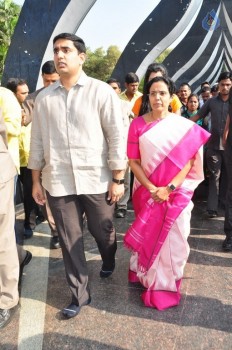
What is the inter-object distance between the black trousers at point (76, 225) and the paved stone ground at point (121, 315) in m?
0.20

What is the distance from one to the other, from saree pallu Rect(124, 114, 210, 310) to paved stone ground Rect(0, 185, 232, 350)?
166mm

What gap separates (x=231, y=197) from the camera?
321 cm

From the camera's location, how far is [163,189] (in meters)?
2.36

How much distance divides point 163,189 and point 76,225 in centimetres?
63

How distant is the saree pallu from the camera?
2.39 meters

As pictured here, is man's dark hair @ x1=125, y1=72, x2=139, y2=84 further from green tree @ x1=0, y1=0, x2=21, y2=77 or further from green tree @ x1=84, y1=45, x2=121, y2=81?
green tree @ x1=84, y1=45, x2=121, y2=81

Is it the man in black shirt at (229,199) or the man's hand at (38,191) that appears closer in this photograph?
the man's hand at (38,191)

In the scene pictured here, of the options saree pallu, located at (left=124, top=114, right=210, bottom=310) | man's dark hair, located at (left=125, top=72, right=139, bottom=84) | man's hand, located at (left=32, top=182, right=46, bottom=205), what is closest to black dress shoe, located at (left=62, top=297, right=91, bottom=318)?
saree pallu, located at (left=124, top=114, right=210, bottom=310)

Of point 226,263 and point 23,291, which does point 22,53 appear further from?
point 226,263

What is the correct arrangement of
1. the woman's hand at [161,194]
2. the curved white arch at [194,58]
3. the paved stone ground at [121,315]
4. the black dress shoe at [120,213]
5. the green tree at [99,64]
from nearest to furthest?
1. the paved stone ground at [121,315]
2. the woman's hand at [161,194]
3. the black dress shoe at [120,213]
4. the curved white arch at [194,58]
5. the green tree at [99,64]

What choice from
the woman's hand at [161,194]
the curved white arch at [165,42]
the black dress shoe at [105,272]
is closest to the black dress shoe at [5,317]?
the black dress shoe at [105,272]

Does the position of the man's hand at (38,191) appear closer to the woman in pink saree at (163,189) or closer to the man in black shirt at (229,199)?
the woman in pink saree at (163,189)

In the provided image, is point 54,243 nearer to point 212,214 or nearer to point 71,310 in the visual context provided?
point 71,310

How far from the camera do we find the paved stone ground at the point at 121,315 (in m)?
2.06
